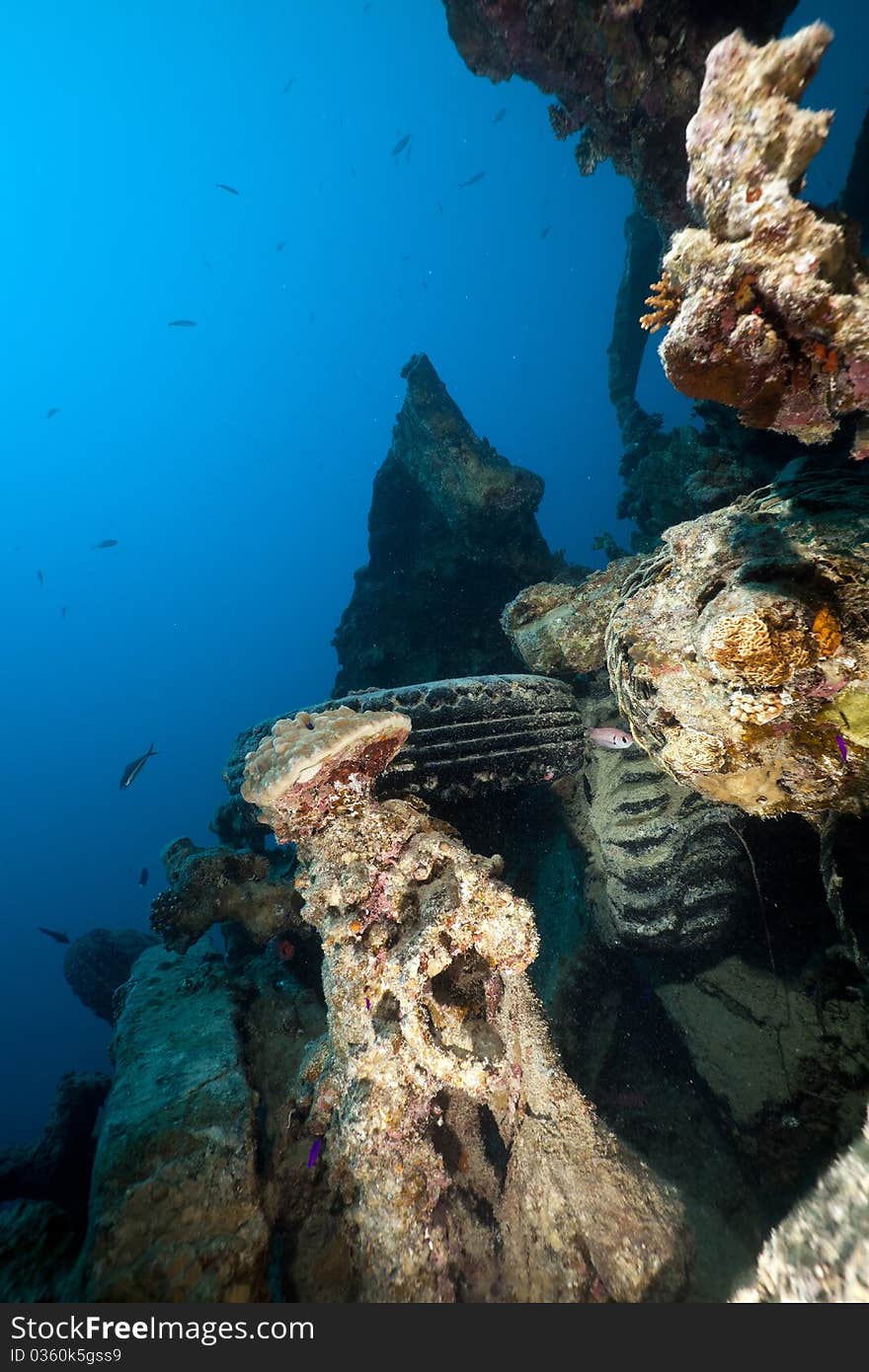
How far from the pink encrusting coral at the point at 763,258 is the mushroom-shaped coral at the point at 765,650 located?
0.62 meters

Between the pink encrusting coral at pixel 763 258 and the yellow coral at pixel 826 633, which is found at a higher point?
the pink encrusting coral at pixel 763 258

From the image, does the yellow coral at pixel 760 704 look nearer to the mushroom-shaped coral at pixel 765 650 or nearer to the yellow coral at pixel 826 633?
the mushroom-shaped coral at pixel 765 650

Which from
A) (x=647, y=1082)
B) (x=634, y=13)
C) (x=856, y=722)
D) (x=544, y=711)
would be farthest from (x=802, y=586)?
(x=634, y=13)

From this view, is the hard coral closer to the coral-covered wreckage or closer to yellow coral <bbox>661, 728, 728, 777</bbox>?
the coral-covered wreckage

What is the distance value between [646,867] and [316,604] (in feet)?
493

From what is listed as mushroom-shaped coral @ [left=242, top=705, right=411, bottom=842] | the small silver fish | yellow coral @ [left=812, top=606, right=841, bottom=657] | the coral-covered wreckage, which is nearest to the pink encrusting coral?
the coral-covered wreckage

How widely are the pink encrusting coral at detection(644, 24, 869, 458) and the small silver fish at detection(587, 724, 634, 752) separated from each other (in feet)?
8.90

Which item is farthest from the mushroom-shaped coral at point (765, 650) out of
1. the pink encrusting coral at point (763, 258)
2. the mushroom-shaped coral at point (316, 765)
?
the mushroom-shaped coral at point (316, 765)

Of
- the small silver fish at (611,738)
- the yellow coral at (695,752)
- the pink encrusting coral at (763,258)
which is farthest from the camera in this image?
the small silver fish at (611,738)

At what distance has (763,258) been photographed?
6.05ft

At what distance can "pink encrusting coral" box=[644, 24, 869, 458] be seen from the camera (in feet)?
5.71

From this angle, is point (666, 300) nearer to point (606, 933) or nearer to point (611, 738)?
point (611, 738)

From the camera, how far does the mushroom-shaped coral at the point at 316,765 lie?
3.05 meters

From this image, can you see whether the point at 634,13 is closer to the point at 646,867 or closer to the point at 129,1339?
the point at 646,867
